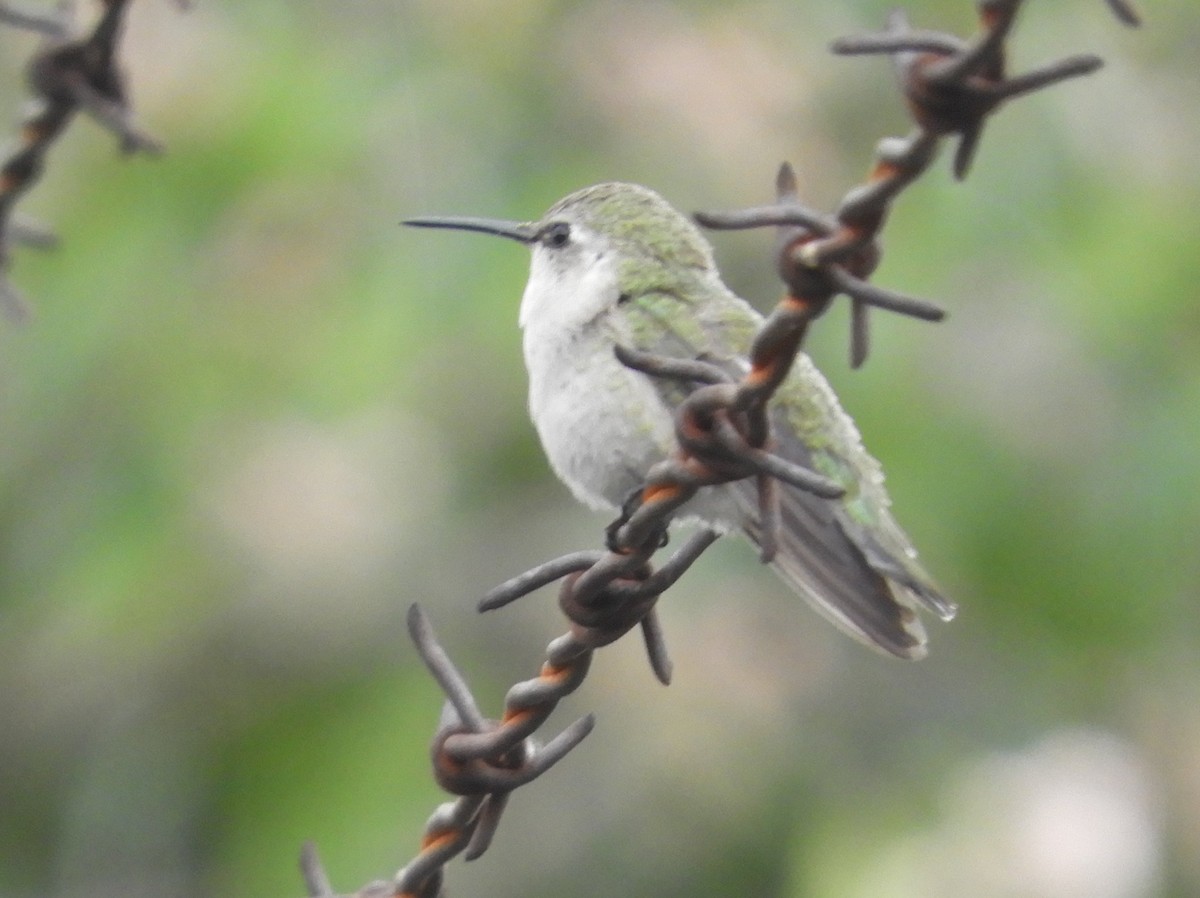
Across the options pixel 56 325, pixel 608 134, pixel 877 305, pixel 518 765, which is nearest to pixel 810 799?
pixel 608 134

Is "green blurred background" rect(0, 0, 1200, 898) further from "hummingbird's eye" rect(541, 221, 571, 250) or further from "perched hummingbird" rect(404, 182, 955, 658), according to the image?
"perched hummingbird" rect(404, 182, 955, 658)

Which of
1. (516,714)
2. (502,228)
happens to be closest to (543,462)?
(502,228)

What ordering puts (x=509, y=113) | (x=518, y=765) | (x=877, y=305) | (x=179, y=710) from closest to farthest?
1. (x=877, y=305)
2. (x=518, y=765)
3. (x=509, y=113)
4. (x=179, y=710)

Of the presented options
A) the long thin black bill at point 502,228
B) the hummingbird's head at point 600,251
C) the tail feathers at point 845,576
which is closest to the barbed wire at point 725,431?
the tail feathers at point 845,576

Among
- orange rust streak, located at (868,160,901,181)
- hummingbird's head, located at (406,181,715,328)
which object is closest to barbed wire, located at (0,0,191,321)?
hummingbird's head, located at (406,181,715,328)

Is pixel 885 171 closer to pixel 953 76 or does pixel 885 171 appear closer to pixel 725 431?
pixel 953 76

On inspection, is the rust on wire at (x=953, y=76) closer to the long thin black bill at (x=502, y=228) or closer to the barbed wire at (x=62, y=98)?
the barbed wire at (x=62, y=98)

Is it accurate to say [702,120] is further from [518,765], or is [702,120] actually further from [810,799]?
[518,765]
